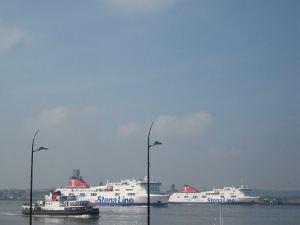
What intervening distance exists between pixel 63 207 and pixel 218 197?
61393 millimetres

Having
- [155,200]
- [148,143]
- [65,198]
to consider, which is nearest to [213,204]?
[155,200]

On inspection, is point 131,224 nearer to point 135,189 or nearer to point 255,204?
point 135,189

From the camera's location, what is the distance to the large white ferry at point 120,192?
9000 centimetres

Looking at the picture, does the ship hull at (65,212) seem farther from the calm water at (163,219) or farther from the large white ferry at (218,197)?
the large white ferry at (218,197)

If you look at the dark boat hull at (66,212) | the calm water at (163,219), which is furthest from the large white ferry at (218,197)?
the dark boat hull at (66,212)

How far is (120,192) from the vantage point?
3666 inches

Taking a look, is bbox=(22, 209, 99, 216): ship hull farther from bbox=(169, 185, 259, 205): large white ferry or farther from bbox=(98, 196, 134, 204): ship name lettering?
bbox=(169, 185, 259, 205): large white ferry

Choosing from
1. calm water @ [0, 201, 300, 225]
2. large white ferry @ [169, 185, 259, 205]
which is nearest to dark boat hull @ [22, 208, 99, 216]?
calm water @ [0, 201, 300, 225]

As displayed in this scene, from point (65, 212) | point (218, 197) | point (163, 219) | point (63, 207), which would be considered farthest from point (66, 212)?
point (218, 197)

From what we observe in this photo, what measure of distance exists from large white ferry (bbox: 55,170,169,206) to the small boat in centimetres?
2927

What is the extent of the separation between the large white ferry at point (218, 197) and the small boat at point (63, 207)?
173 ft

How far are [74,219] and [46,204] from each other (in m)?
7.91

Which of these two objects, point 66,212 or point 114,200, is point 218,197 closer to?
point 114,200

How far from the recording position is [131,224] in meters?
50.1
